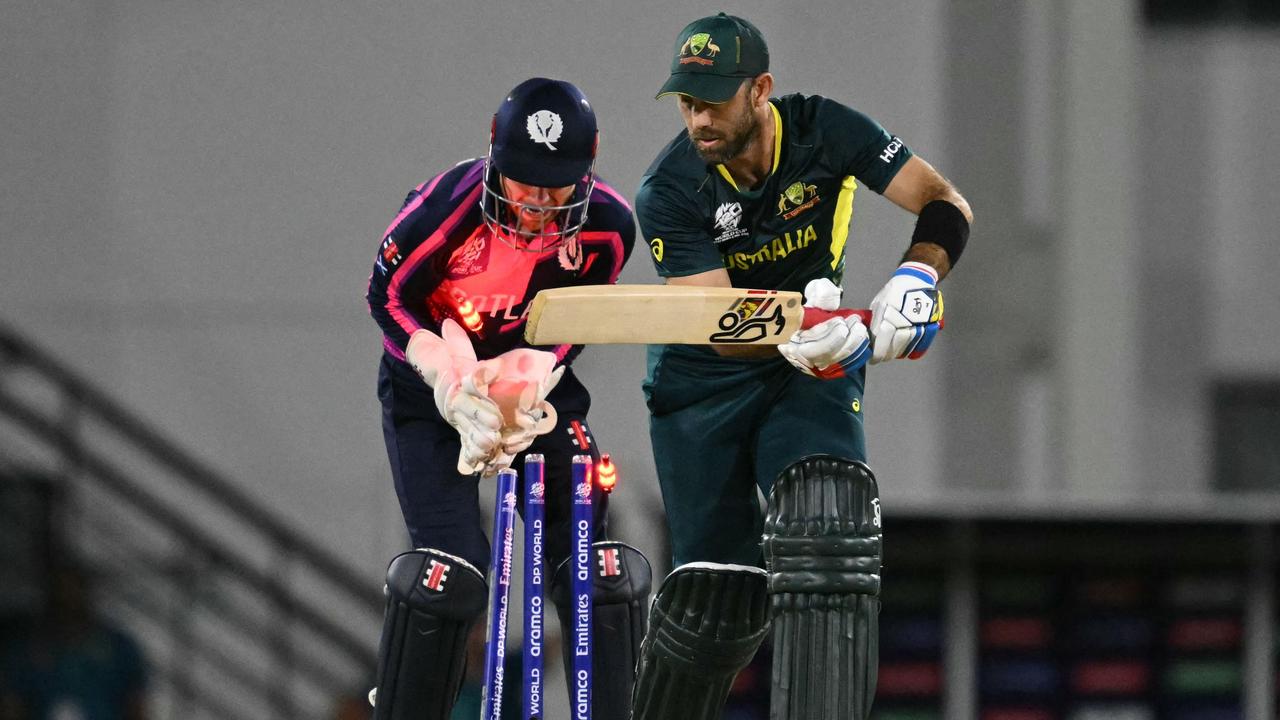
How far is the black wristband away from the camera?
3.61m

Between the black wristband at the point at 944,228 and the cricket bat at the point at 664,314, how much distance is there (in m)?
0.33

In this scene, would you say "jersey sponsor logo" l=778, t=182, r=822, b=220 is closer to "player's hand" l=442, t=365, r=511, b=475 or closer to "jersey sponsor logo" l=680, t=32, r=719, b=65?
"jersey sponsor logo" l=680, t=32, r=719, b=65

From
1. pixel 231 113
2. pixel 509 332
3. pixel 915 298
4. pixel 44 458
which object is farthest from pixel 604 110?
pixel 915 298

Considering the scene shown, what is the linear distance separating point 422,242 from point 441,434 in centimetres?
45

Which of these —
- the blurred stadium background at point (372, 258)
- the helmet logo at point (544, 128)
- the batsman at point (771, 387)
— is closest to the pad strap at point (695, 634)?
Answer: the batsman at point (771, 387)

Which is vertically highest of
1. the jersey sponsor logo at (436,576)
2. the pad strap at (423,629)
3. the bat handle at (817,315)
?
the bat handle at (817,315)

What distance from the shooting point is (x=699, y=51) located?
139 inches

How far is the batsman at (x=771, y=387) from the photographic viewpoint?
3369 millimetres

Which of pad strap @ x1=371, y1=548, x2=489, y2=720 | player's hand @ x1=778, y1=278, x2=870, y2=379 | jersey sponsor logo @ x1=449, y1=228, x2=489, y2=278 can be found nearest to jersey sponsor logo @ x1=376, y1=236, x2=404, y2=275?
jersey sponsor logo @ x1=449, y1=228, x2=489, y2=278

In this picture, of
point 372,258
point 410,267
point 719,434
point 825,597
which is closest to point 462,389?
point 410,267

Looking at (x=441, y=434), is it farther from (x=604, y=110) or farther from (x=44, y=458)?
(x=44, y=458)

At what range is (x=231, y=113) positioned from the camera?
8.11m

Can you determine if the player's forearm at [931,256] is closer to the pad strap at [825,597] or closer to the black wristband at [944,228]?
the black wristband at [944,228]

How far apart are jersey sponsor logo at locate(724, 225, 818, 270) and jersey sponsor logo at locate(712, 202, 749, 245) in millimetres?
47
